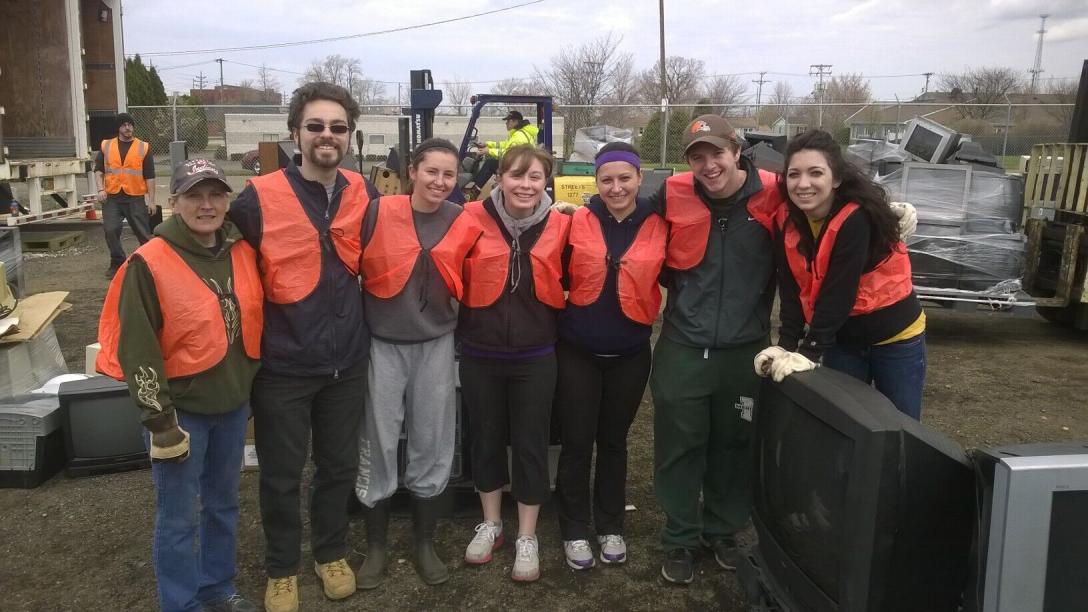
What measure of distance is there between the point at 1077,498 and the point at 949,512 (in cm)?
33

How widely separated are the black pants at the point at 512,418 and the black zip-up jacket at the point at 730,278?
620 mm

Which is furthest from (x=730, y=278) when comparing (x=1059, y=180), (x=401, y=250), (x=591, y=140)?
(x=591, y=140)

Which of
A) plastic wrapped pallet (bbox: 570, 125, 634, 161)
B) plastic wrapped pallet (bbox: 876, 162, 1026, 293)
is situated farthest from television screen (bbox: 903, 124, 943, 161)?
plastic wrapped pallet (bbox: 570, 125, 634, 161)

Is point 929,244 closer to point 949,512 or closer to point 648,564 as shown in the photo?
point 648,564

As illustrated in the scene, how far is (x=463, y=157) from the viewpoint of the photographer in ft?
35.4

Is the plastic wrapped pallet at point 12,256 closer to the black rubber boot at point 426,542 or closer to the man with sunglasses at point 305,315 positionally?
the man with sunglasses at point 305,315

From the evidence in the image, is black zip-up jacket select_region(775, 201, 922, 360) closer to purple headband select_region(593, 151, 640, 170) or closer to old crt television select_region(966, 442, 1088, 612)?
purple headband select_region(593, 151, 640, 170)

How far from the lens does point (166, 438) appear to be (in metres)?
2.35

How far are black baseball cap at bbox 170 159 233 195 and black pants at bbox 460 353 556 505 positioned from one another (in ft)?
3.83

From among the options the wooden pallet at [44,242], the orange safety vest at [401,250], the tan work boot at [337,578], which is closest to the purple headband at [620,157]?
the orange safety vest at [401,250]

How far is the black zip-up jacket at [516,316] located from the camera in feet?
9.73

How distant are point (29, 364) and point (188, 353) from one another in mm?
2758

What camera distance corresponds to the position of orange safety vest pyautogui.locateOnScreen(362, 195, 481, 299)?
2852 millimetres

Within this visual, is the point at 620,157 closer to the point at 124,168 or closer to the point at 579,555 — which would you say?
the point at 579,555
